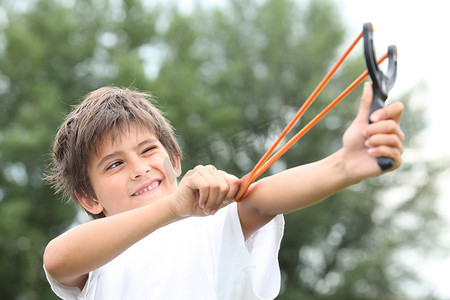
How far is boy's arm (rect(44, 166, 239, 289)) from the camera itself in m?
1.43

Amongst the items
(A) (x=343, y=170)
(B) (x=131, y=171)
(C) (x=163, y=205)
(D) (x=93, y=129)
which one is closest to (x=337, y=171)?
(A) (x=343, y=170)

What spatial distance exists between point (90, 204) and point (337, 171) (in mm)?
1007

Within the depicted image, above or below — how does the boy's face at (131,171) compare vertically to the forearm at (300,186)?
above

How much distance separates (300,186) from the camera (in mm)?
1392

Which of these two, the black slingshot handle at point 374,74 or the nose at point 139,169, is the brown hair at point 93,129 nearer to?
the nose at point 139,169

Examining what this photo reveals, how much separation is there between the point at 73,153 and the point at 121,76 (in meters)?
9.46

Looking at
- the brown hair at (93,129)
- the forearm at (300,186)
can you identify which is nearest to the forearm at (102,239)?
the forearm at (300,186)

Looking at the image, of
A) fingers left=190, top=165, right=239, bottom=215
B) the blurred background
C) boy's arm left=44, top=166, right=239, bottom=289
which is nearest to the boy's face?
boy's arm left=44, top=166, right=239, bottom=289

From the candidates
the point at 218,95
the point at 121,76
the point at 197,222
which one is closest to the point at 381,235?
the point at 218,95

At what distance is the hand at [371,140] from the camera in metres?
1.18

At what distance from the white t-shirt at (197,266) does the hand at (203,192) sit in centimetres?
18

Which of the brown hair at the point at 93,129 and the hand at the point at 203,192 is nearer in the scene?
the hand at the point at 203,192

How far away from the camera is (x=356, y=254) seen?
13.9 m

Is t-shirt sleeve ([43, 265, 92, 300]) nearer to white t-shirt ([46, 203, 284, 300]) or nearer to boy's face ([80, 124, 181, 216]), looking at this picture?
white t-shirt ([46, 203, 284, 300])
